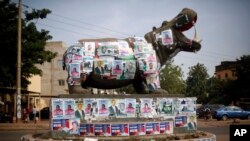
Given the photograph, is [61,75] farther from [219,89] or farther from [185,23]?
[185,23]

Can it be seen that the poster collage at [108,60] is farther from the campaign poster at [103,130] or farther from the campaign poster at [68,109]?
the campaign poster at [103,130]

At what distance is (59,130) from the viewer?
12891 mm

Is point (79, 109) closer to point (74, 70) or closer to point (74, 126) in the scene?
point (74, 126)

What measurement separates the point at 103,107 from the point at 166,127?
2234 millimetres

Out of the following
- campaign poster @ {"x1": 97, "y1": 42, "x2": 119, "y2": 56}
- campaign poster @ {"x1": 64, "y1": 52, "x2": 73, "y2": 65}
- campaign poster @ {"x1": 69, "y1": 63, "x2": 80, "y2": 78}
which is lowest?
campaign poster @ {"x1": 69, "y1": 63, "x2": 80, "y2": 78}

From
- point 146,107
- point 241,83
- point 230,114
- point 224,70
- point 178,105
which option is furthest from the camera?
point 224,70

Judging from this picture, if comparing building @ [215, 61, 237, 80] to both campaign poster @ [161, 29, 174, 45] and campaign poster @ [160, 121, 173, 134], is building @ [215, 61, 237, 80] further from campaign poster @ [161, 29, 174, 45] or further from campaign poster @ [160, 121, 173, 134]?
campaign poster @ [160, 121, 173, 134]

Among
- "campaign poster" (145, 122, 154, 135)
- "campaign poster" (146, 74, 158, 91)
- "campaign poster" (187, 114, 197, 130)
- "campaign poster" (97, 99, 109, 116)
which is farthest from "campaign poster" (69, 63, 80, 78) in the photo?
"campaign poster" (187, 114, 197, 130)

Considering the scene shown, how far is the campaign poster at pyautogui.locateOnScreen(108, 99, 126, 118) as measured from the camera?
13.3 m

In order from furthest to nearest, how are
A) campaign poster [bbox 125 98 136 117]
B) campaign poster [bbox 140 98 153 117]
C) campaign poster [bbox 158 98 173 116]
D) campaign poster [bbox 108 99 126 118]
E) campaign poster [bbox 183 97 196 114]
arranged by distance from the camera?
campaign poster [bbox 183 97 196 114] < campaign poster [bbox 158 98 173 116] < campaign poster [bbox 140 98 153 117] < campaign poster [bbox 125 98 136 117] < campaign poster [bbox 108 99 126 118]

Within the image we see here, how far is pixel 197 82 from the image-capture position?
72.2 meters

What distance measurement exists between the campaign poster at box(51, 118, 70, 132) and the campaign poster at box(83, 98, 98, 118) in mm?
716

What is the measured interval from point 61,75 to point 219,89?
2334cm

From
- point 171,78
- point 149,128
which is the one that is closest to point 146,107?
point 149,128
